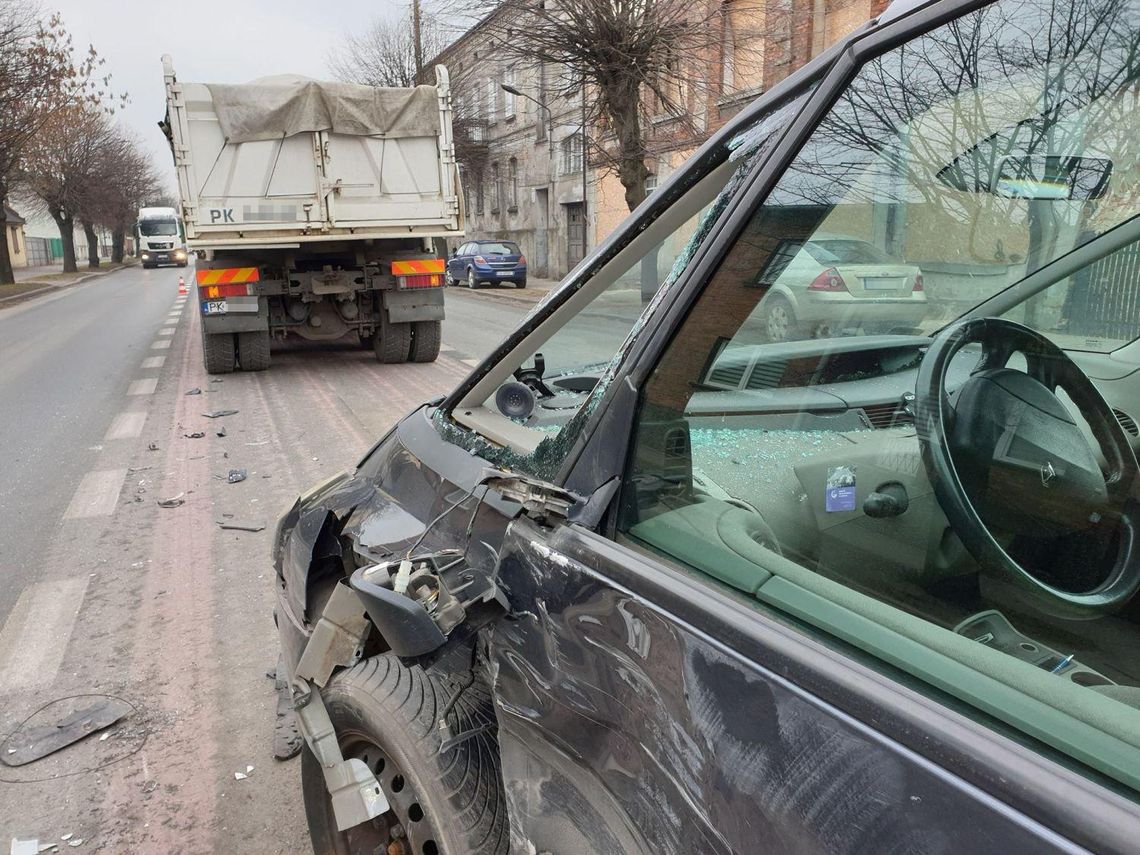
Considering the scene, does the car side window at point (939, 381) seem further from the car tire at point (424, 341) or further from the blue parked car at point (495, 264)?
the blue parked car at point (495, 264)

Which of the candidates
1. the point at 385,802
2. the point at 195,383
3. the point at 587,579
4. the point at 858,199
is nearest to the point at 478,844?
the point at 385,802

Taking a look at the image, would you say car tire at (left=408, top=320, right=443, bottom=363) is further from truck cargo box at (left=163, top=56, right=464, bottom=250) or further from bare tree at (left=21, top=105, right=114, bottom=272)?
bare tree at (left=21, top=105, right=114, bottom=272)

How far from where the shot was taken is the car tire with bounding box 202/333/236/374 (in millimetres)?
10016

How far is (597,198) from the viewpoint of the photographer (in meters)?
27.2

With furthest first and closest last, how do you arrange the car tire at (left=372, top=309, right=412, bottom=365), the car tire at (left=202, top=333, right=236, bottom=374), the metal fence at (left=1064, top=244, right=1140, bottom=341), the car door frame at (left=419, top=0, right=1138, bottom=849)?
the car tire at (left=372, top=309, right=412, bottom=365) < the car tire at (left=202, top=333, right=236, bottom=374) < the metal fence at (left=1064, top=244, right=1140, bottom=341) < the car door frame at (left=419, top=0, right=1138, bottom=849)

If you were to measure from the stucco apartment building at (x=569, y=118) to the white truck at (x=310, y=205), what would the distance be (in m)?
4.58

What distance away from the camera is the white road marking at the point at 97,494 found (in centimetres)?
520

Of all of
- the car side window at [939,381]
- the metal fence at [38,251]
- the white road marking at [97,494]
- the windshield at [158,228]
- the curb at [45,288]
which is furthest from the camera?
the metal fence at [38,251]

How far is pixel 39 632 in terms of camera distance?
3.64 m

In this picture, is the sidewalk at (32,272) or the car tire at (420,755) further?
the sidewalk at (32,272)

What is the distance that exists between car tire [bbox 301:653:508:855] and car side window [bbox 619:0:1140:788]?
0.59 m

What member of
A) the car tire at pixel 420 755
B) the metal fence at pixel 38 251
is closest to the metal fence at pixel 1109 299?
the car tire at pixel 420 755

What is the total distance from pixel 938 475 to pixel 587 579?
1.86 feet

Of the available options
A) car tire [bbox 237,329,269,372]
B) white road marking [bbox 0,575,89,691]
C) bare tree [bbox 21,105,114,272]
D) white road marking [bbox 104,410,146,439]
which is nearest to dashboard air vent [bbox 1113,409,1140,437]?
white road marking [bbox 0,575,89,691]
